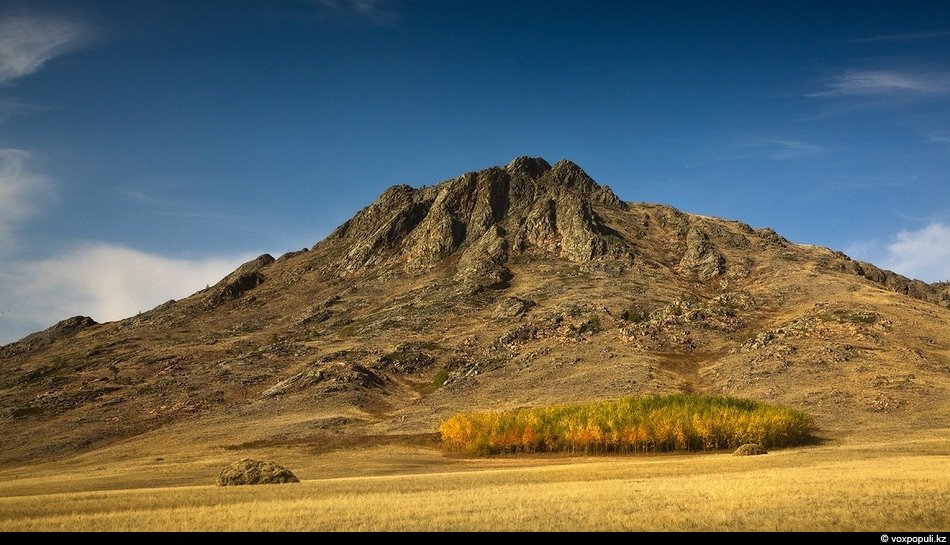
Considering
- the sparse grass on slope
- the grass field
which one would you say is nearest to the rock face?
the grass field

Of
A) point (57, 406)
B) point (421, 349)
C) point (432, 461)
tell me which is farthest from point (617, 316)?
point (57, 406)

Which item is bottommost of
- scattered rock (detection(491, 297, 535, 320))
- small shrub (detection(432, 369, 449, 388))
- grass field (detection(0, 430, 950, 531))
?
grass field (detection(0, 430, 950, 531))

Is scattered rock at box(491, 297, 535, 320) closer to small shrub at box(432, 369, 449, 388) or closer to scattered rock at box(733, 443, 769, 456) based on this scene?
small shrub at box(432, 369, 449, 388)

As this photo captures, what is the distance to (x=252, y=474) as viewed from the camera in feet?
186

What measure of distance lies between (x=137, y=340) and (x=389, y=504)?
18440 centimetres

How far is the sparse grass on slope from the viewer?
3656 inches

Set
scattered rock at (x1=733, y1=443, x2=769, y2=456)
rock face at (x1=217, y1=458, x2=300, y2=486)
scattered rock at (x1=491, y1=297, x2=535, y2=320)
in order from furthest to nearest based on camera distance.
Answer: scattered rock at (x1=491, y1=297, x2=535, y2=320), scattered rock at (x1=733, y1=443, x2=769, y2=456), rock face at (x1=217, y1=458, x2=300, y2=486)

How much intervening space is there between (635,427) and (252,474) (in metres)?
58.8

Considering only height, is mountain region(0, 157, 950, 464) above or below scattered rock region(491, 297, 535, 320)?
below

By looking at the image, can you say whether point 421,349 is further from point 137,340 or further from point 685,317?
point 137,340

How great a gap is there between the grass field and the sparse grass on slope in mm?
25548

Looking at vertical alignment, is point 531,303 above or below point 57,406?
above

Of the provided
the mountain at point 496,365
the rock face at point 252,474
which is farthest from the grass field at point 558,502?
the mountain at point 496,365

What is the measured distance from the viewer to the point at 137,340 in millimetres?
196375
